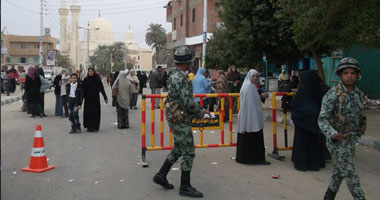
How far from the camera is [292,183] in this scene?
596 centimetres

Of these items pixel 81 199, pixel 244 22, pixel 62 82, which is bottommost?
pixel 81 199

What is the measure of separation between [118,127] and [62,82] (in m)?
3.65

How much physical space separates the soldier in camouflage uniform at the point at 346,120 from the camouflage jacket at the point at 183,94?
155cm

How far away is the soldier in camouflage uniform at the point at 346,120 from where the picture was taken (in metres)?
4.14

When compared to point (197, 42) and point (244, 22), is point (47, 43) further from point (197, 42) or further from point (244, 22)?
point (244, 22)

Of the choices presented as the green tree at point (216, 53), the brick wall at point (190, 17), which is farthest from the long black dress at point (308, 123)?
the brick wall at point (190, 17)

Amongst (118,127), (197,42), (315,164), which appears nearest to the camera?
(315,164)

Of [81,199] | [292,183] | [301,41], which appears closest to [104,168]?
[81,199]

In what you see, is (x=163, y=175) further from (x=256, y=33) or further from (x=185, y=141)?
(x=256, y=33)

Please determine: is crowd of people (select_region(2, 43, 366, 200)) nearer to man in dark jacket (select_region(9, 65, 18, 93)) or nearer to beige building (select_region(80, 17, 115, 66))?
man in dark jacket (select_region(9, 65, 18, 93))

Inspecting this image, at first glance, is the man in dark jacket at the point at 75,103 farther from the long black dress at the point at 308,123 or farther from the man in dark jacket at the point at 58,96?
the long black dress at the point at 308,123

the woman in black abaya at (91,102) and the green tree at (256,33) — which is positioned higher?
the green tree at (256,33)

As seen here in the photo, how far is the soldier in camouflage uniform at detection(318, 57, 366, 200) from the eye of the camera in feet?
13.6

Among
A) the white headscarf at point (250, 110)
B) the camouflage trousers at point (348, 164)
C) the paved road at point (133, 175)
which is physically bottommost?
the paved road at point (133, 175)
